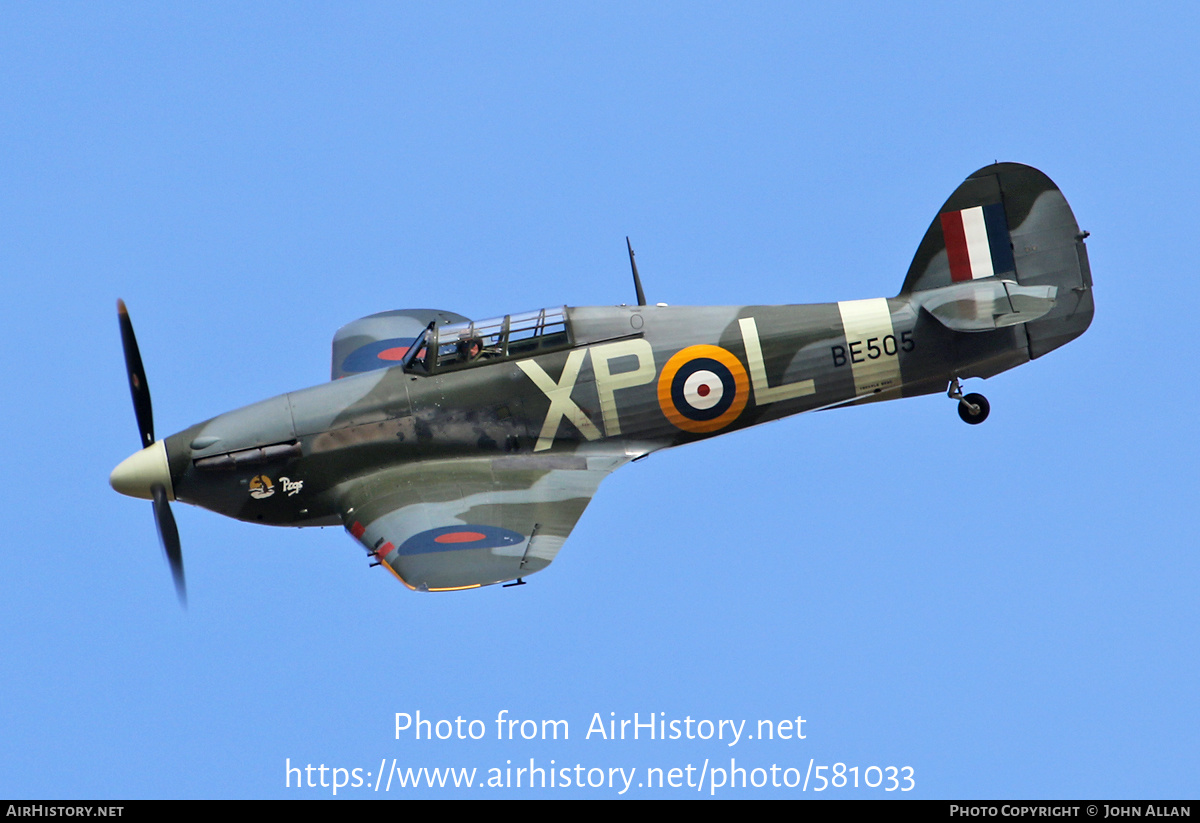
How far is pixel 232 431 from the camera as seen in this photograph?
61.2 feet

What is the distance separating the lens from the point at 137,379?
18656 millimetres

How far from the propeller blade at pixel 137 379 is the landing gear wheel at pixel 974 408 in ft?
29.5

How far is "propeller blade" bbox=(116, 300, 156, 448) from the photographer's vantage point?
725 inches

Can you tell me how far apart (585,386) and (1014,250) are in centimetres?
500

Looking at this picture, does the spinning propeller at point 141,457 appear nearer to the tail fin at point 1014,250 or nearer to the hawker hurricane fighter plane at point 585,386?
the hawker hurricane fighter plane at point 585,386

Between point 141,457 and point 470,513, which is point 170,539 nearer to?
point 141,457

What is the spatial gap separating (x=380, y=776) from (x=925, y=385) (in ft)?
24.4

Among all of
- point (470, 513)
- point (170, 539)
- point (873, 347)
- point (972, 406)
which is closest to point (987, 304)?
point (972, 406)

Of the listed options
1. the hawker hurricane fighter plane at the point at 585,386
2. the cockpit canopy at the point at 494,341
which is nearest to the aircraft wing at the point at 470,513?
the hawker hurricane fighter plane at the point at 585,386

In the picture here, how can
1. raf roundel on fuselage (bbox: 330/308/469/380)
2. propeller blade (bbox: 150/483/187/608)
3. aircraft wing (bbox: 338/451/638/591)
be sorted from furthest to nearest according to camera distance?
1. raf roundel on fuselage (bbox: 330/308/469/380)
2. propeller blade (bbox: 150/483/187/608)
3. aircraft wing (bbox: 338/451/638/591)

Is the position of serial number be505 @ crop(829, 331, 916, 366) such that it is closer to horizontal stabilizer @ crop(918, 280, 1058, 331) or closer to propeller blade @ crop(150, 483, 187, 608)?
horizontal stabilizer @ crop(918, 280, 1058, 331)

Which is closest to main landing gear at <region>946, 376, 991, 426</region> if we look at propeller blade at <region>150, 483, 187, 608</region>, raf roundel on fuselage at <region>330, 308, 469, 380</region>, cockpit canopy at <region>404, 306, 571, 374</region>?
cockpit canopy at <region>404, 306, 571, 374</region>

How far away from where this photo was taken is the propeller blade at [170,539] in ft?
58.0
